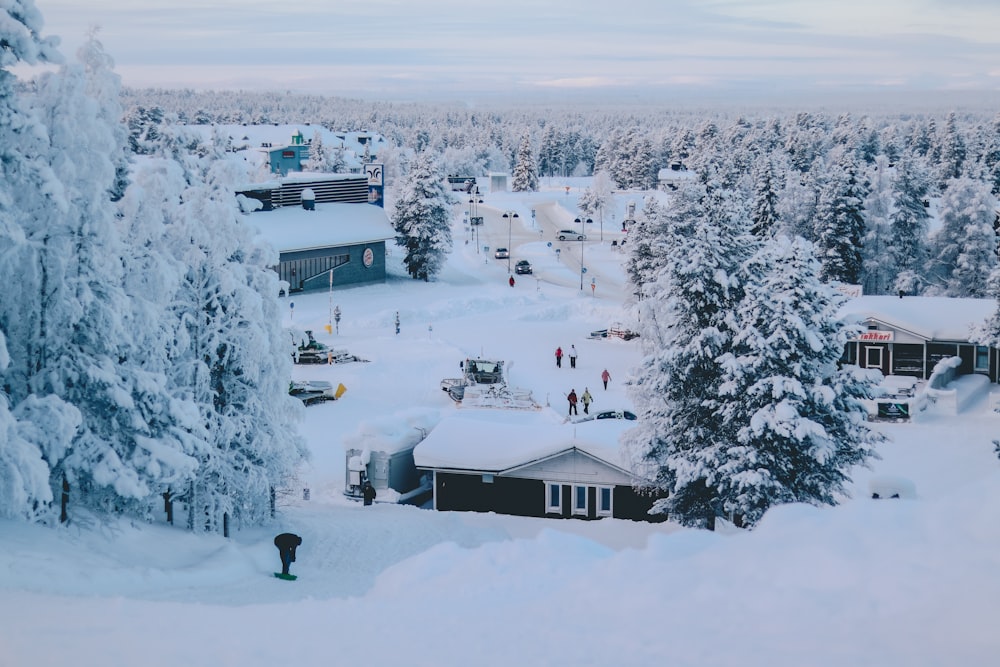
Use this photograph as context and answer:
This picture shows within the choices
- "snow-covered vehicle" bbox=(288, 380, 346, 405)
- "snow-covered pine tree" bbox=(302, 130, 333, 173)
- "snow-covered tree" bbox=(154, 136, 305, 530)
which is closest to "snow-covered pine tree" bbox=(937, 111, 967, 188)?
"snow-covered pine tree" bbox=(302, 130, 333, 173)

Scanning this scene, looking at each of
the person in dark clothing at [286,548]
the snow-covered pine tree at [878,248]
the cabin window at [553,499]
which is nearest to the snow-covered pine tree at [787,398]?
the cabin window at [553,499]

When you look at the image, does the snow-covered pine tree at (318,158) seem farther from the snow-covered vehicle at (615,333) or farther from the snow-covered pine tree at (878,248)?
the snow-covered vehicle at (615,333)

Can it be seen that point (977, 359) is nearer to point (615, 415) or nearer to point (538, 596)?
point (615, 415)

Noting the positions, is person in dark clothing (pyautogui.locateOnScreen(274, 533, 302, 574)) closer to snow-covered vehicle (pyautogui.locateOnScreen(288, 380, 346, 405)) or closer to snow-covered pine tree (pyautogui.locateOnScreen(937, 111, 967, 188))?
→ snow-covered vehicle (pyautogui.locateOnScreen(288, 380, 346, 405))

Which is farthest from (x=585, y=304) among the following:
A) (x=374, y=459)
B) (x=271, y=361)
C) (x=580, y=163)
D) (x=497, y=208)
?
(x=580, y=163)

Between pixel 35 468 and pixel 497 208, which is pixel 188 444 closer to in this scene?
pixel 35 468

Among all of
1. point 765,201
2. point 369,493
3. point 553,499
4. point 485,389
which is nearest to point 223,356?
point 369,493

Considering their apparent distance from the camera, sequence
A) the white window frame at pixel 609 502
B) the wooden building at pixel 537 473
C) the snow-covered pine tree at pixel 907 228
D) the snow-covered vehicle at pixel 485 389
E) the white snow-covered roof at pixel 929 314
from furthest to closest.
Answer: the snow-covered pine tree at pixel 907 228 < the white snow-covered roof at pixel 929 314 < the snow-covered vehicle at pixel 485 389 < the white window frame at pixel 609 502 < the wooden building at pixel 537 473
